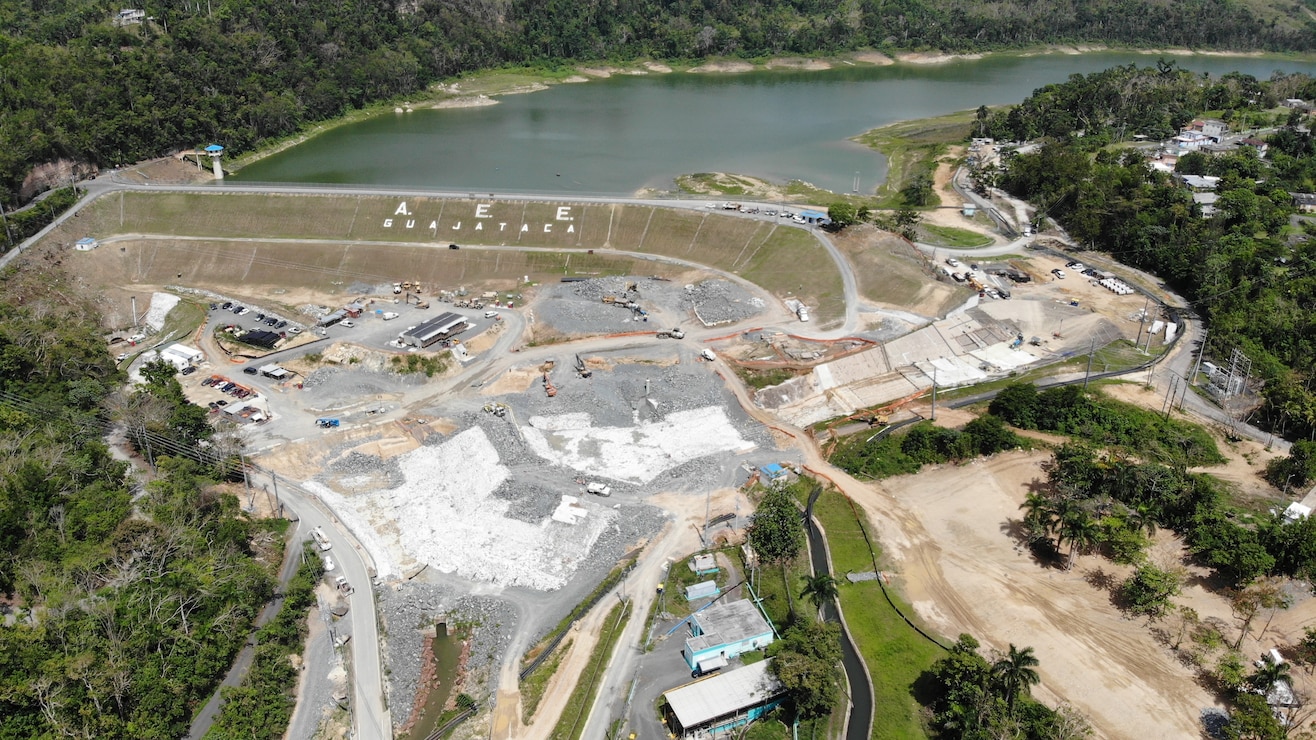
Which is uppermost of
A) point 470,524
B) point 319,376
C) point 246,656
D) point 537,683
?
point 319,376

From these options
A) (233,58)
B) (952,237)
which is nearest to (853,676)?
(952,237)

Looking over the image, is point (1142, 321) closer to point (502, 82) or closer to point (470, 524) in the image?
point (470, 524)

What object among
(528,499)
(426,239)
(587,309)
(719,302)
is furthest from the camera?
(426,239)

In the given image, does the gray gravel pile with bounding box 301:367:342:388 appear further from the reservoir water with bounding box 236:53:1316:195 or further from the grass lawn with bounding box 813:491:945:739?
the grass lawn with bounding box 813:491:945:739

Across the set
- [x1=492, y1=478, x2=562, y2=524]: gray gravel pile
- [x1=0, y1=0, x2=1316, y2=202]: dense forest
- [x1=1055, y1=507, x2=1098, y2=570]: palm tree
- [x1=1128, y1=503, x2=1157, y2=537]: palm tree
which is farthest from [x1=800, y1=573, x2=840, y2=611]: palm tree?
[x1=0, y1=0, x2=1316, y2=202]: dense forest

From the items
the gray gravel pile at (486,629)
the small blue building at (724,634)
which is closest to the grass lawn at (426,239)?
the small blue building at (724,634)

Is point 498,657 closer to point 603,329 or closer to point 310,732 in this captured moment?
point 310,732

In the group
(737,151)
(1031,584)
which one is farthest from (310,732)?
(737,151)
